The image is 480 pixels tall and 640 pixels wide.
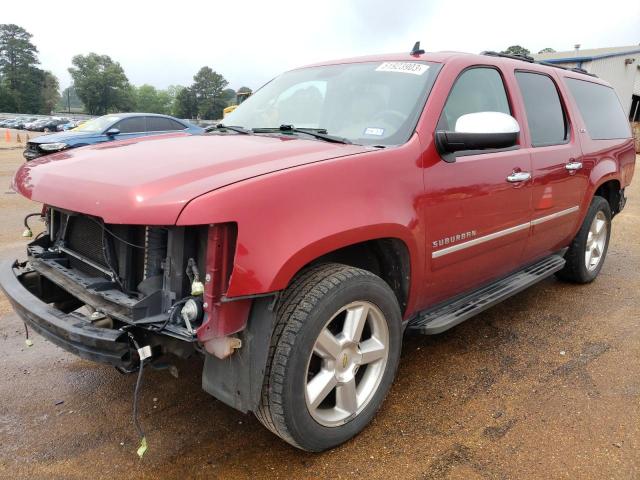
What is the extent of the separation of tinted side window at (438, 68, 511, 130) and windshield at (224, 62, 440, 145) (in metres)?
0.18

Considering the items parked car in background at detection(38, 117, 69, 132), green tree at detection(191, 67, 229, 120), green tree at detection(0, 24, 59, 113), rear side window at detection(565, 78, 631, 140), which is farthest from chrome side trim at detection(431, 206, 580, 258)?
green tree at detection(191, 67, 229, 120)

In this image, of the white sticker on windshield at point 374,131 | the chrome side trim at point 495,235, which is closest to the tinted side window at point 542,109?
the chrome side trim at point 495,235

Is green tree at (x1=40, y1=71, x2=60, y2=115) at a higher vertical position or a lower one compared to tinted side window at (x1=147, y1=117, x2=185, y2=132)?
higher

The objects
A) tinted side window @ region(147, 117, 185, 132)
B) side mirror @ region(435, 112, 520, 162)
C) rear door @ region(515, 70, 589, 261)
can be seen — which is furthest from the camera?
tinted side window @ region(147, 117, 185, 132)

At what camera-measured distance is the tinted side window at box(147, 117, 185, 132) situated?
12187 mm

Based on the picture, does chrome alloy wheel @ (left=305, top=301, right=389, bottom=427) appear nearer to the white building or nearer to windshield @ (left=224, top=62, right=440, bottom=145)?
windshield @ (left=224, top=62, right=440, bottom=145)

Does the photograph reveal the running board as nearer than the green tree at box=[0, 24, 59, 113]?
Yes

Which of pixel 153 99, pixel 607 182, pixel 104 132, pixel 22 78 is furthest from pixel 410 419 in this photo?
pixel 153 99

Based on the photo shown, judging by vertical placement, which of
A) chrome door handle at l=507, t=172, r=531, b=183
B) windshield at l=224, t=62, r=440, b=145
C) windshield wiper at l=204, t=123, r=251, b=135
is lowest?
chrome door handle at l=507, t=172, r=531, b=183

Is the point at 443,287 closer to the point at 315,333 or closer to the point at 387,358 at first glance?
the point at 387,358

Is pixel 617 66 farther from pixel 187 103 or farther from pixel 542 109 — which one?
pixel 187 103

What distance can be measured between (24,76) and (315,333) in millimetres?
100092

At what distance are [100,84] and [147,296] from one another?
105605mm

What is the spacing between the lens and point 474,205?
9.52 feet
